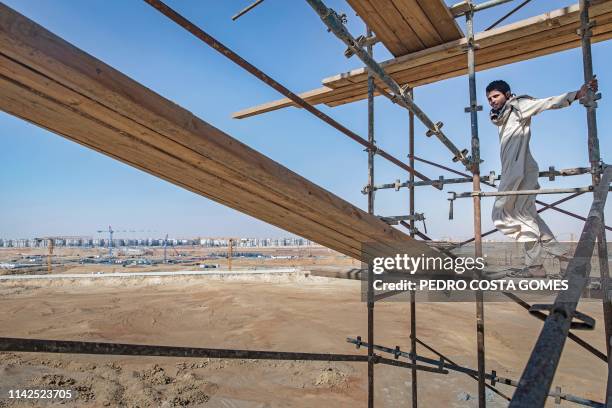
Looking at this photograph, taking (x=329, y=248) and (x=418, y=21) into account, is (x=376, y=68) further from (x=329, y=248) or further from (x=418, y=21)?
(x=329, y=248)

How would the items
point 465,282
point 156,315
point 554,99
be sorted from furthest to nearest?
1. point 156,315
2. point 465,282
3. point 554,99

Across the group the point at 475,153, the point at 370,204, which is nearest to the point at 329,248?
the point at 370,204

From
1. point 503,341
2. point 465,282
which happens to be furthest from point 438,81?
point 503,341

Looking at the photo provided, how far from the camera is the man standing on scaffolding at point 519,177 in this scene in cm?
374

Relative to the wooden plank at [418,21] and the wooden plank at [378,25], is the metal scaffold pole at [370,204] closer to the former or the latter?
the wooden plank at [378,25]

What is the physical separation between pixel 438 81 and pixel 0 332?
39.5 ft

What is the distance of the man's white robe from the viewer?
12.5 ft

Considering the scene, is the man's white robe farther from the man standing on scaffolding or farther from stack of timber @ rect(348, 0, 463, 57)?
stack of timber @ rect(348, 0, 463, 57)

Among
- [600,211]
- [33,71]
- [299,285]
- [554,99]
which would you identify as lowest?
[299,285]

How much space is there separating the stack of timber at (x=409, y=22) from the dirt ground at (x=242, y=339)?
5.77 metres

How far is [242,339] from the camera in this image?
9648 millimetres

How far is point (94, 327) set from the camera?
33.7 ft

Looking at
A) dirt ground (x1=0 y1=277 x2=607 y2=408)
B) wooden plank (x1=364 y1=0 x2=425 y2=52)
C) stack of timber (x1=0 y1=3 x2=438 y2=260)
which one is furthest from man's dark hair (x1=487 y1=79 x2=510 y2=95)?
dirt ground (x1=0 y1=277 x2=607 y2=408)

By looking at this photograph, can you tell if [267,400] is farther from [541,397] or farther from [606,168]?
[541,397]
